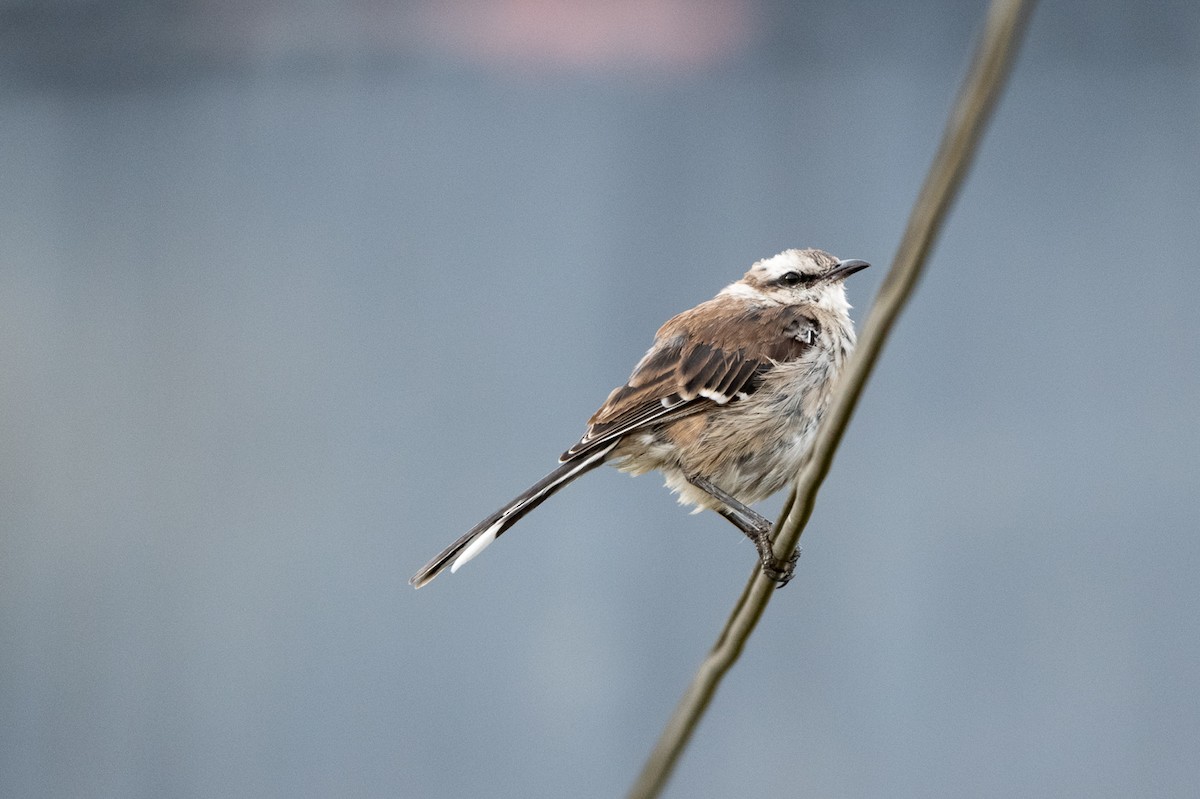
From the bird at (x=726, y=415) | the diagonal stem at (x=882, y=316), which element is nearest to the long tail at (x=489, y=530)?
the bird at (x=726, y=415)

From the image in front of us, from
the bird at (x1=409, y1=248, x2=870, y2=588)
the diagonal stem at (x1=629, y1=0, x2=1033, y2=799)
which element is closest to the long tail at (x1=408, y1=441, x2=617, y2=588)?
the bird at (x1=409, y1=248, x2=870, y2=588)

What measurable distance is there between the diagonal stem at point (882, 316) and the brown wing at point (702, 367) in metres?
1.06

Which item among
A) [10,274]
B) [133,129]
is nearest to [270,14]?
[133,129]

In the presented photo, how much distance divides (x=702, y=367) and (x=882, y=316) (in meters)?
1.92

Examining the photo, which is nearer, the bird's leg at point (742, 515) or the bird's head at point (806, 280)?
the bird's leg at point (742, 515)

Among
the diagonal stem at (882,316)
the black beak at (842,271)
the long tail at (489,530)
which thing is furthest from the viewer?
the black beak at (842,271)

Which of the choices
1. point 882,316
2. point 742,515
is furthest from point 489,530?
point 882,316

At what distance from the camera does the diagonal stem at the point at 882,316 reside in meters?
0.96

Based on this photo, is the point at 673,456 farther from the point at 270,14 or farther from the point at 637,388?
the point at 270,14

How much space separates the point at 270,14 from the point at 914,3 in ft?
10.4

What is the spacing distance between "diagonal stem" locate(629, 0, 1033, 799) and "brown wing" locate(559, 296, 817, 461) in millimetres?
1058

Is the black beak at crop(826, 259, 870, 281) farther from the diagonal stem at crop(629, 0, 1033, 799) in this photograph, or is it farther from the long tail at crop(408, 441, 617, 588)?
the diagonal stem at crop(629, 0, 1033, 799)

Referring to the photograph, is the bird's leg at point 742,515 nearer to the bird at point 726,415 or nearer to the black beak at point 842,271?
the bird at point 726,415

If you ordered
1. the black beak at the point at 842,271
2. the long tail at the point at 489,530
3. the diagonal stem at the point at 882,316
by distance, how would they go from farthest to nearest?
the black beak at the point at 842,271 < the long tail at the point at 489,530 < the diagonal stem at the point at 882,316
